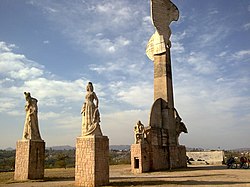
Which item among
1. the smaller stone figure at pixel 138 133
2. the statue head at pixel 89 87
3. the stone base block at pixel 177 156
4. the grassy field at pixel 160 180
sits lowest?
the grassy field at pixel 160 180

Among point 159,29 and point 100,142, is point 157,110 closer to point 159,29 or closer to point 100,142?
point 159,29

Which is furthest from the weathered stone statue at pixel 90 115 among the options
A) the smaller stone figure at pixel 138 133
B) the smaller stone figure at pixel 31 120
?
the smaller stone figure at pixel 138 133

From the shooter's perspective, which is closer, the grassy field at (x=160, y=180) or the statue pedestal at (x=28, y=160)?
the grassy field at (x=160, y=180)

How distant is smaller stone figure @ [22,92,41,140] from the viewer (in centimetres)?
1441

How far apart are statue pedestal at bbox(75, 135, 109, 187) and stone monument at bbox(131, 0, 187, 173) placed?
8670 millimetres

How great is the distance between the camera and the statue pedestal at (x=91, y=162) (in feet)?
35.8

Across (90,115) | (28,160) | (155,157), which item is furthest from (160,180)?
(155,157)

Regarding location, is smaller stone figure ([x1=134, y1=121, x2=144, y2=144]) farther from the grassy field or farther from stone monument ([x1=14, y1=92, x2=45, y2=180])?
stone monument ([x1=14, y1=92, x2=45, y2=180])

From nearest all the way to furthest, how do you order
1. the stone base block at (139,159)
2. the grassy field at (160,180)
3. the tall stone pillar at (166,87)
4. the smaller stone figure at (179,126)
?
the grassy field at (160,180) → the stone base block at (139,159) → the tall stone pillar at (166,87) → the smaller stone figure at (179,126)

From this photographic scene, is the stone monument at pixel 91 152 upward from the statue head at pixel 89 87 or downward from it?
downward

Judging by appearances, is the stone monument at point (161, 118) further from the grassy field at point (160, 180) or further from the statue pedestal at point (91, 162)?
the statue pedestal at point (91, 162)

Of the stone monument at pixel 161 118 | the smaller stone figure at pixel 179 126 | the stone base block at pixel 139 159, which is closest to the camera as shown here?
the stone base block at pixel 139 159

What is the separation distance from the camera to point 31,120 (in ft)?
47.8

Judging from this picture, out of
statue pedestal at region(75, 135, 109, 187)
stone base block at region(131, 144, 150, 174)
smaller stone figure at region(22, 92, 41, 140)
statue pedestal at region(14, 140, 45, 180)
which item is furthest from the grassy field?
stone base block at region(131, 144, 150, 174)
